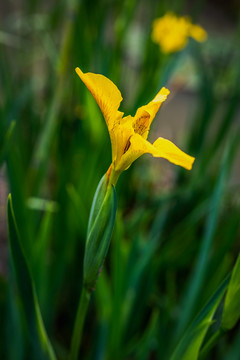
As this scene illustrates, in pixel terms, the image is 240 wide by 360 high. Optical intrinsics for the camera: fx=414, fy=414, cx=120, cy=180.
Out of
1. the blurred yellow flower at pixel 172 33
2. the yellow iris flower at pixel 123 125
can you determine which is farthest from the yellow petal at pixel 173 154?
the blurred yellow flower at pixel 172 33

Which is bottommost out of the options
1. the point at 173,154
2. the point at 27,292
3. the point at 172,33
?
the point at 27,292

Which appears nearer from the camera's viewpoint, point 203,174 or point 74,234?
point 74,234

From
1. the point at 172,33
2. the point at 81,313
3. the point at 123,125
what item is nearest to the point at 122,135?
the point at 123,125

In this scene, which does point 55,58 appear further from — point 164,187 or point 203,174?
point 164,187

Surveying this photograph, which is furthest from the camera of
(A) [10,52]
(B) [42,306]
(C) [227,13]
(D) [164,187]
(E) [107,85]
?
(C) [227,13]

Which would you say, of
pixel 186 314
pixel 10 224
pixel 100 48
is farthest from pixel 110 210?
pixel 100 48

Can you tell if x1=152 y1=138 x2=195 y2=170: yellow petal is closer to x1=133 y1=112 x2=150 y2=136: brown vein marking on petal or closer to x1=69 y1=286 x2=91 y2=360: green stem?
x1=133 y1=112 x2=150 y2=136: brown vein marking on petal

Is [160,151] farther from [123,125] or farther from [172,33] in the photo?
[172,33]
